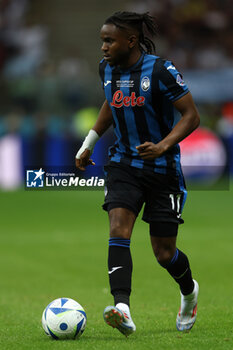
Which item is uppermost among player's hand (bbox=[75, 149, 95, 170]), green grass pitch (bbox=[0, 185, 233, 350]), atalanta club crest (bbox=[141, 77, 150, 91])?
atalanta club crest (bbox=[141, 77, 150, 91])

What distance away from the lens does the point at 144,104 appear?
5.53 m

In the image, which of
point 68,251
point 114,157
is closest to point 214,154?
point 68,251

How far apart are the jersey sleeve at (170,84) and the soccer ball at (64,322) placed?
1.58 metres

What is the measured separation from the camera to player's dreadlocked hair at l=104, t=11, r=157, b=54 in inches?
215

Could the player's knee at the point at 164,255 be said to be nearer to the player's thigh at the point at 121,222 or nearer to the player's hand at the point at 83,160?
the player's thigh at the point at 121,222

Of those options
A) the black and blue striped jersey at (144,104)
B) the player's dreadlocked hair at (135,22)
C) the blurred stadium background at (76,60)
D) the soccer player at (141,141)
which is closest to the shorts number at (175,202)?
the soccer player at (141,141)

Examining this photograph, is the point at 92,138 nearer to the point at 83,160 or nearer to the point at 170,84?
the point at 83,160

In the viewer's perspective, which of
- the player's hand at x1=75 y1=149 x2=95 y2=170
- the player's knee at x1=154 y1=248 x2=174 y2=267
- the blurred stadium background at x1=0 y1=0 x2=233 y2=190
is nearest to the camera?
the player's knee at x1=154 y1=248 x2=174 y2=267

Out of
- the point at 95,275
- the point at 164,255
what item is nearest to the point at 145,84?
the point at 164,255

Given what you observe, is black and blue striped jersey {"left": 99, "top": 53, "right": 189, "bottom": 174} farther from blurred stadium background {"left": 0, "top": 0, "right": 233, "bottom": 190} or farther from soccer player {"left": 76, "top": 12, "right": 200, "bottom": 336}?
blurred stadium background {"left": 0, "top": 0, "right": 233, "bottom": 190}

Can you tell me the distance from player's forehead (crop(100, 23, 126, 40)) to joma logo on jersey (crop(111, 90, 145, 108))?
39 cm

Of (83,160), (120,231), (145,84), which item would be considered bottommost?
(120,231)

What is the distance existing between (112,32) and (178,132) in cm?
81

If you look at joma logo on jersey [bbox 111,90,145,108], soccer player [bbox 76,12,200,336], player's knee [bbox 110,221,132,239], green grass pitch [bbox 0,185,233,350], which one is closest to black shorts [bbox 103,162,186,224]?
soccer player [bbox 76,12,200,336]
